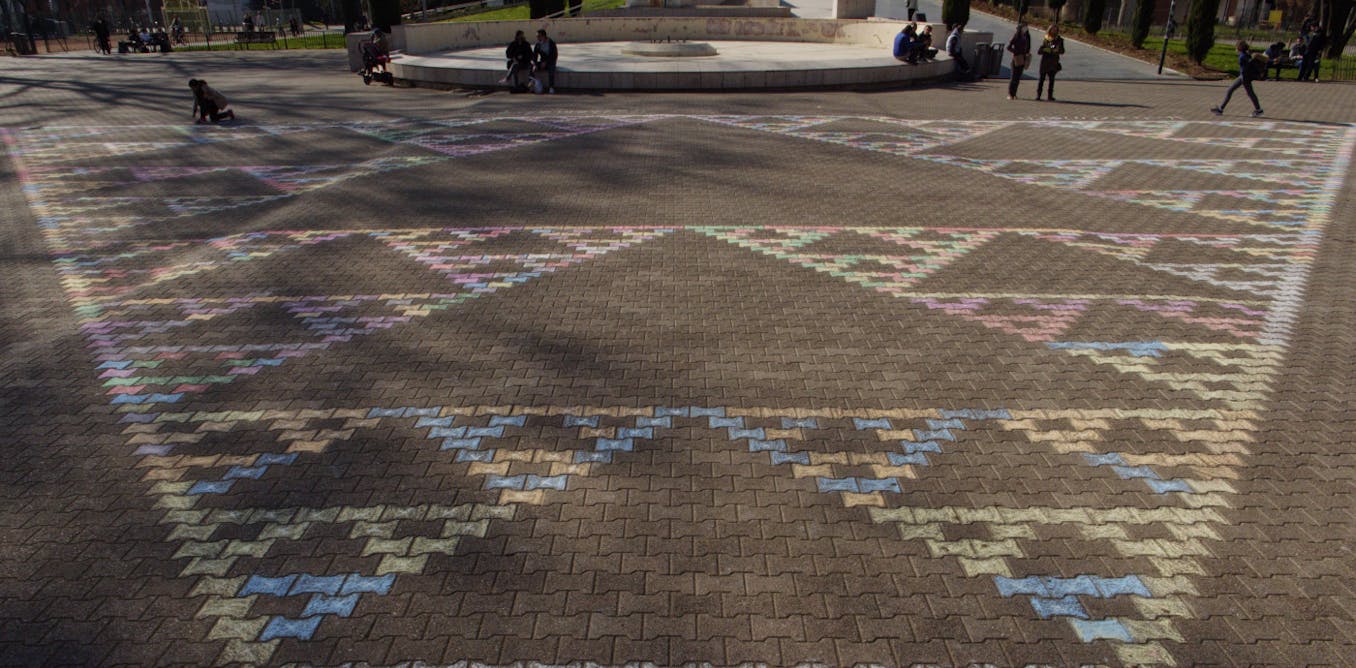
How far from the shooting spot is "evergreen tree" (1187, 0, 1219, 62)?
76.1 feet

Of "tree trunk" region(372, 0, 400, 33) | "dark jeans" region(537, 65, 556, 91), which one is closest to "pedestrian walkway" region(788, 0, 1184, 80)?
"dark jeans" region(537, 65, 556, 91)

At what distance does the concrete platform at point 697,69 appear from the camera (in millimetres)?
20047

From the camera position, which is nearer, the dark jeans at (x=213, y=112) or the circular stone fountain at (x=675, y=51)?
the dark jeans at (x=213, y=112)

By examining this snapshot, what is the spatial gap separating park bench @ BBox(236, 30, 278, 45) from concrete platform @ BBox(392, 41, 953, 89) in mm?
17662

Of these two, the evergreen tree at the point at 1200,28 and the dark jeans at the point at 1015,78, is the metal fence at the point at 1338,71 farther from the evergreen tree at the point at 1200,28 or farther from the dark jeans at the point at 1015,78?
the dark jeans at the point at 1015,78

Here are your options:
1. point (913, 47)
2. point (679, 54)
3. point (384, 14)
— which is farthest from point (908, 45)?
point (384, 14)

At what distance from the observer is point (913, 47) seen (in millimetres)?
21594

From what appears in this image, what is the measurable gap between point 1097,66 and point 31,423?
26624mm

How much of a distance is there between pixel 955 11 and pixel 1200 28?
692 cm

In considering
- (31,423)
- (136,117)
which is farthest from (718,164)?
(136,117)

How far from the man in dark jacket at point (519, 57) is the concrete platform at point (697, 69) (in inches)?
29.0

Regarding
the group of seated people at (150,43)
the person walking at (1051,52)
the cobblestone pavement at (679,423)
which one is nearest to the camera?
the cobblestone pavement at (679,423)

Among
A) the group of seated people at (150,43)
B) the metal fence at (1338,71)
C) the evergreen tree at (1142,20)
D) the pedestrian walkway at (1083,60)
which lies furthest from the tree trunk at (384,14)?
the metal fence at (1338,71)

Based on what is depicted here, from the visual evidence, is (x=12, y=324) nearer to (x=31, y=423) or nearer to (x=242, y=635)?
(x=31, y=423)
